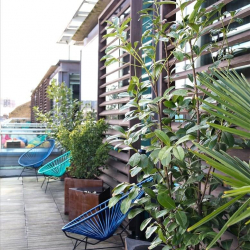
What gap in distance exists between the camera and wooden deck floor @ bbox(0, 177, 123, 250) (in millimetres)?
3822

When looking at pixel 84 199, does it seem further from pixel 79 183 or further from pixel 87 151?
pixel 87 151

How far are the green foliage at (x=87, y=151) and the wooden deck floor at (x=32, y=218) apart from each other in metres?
0.66

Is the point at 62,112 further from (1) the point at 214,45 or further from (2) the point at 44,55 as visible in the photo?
(2) the point at 44,55

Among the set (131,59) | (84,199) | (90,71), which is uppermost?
(90,71)

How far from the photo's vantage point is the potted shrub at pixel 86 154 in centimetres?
475

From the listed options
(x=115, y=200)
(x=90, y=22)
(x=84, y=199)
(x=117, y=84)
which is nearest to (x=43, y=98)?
(x=90, y=22)

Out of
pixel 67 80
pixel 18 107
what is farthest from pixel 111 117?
pixel 18 107

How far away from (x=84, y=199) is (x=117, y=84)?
6.28 feet

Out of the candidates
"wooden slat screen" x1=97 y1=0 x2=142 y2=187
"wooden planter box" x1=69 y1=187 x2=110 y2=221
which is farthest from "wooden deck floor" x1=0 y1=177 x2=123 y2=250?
"wooden slat screen" x1=97 y1=0 x2=142 y2=187

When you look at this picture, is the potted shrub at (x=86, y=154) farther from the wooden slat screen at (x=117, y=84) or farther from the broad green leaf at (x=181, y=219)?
the broad green leaf at (x=181, y=219)

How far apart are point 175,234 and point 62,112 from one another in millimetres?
5401

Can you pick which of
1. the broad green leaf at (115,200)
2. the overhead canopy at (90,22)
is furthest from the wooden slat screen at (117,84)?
the broad green leaf at (115,200)

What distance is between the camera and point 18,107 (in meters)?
29.7

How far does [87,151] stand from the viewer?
484 centimetres
